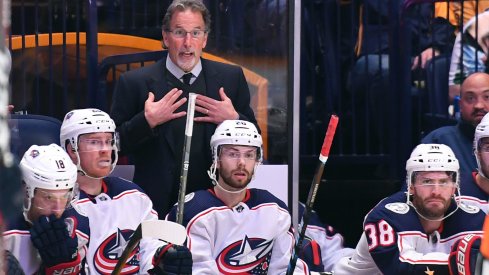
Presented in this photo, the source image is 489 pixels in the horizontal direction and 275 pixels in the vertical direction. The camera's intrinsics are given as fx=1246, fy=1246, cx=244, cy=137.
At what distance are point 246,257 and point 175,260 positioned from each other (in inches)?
18.3

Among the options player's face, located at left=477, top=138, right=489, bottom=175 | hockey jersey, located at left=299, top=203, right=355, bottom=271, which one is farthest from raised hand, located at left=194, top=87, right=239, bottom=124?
player's face, located at left=477, top=138, right=489, bottom=175

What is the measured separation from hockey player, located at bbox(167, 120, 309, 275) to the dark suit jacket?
0.53 ft

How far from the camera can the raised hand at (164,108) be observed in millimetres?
5445

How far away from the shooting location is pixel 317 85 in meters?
6.71

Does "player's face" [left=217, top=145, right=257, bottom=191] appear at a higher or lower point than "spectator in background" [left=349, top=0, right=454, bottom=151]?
lower

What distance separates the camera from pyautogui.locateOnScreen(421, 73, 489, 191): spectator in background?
598 cm

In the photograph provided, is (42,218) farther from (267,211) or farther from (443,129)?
(443,129)

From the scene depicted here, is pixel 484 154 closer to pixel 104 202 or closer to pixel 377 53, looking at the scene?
pixel 377 53

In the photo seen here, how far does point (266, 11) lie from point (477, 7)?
120 centimetres

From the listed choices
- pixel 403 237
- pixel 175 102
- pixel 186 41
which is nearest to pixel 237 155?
pixel 175 102

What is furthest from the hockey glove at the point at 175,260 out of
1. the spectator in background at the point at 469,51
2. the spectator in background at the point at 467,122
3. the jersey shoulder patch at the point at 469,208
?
the spectator in background at the point at 469,51

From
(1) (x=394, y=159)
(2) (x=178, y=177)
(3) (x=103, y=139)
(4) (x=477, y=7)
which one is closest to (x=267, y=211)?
(2) (x=178, y=177)

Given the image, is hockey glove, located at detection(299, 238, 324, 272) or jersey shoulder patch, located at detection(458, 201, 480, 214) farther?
hockey glove, located at detection(299, 238, 324, 272)

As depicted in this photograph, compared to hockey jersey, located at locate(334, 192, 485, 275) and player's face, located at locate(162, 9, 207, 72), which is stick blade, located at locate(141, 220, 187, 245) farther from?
player's face, located at locate(162, 9, 207, 72)
